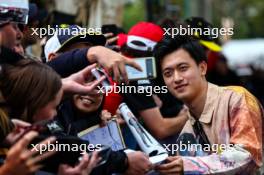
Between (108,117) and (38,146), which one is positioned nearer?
(38,146)

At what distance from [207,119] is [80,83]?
1090mm

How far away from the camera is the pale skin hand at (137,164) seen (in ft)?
12.9

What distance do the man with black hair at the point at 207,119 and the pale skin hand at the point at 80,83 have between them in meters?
0.77

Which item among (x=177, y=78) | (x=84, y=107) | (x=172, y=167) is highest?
(x=177, y=78)

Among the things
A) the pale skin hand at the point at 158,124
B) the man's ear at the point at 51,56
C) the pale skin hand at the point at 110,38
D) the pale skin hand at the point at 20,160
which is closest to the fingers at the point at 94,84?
the pale skin hand at the point at 20,160

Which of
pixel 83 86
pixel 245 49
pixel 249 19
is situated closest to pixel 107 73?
pixel 83 86

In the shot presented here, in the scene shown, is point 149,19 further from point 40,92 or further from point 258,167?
point 40,92

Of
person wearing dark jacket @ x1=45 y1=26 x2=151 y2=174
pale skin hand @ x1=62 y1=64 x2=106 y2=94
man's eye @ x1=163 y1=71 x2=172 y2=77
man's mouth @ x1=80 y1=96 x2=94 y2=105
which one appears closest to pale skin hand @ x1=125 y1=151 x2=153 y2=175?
person wearing dark jacket @ x1=45 y1=26 x2=151 y2=174

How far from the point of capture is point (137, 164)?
395 cm

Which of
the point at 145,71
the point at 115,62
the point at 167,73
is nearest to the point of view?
the point at 115,62

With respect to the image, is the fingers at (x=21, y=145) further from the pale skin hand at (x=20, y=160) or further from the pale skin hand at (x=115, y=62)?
the pale skin hand at (x=115, y=62)

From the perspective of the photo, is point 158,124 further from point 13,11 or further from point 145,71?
point 13,11

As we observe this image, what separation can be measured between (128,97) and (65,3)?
3463mm

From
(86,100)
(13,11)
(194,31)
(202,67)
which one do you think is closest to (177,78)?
(202,67)
